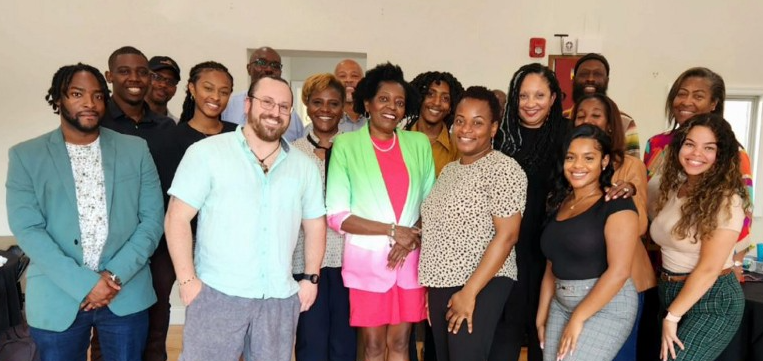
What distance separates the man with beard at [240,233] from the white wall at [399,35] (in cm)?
309

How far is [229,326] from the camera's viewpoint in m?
1.86

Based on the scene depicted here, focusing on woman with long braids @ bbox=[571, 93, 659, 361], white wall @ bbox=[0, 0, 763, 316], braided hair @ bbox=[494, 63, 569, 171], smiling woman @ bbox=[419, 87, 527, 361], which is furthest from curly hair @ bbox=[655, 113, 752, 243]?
white wall @ bbox=[0, 0, 763, 316]

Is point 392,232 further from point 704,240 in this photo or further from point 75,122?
point 75,122

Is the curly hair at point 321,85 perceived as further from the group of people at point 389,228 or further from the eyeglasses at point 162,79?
the eyeglasses at point 162,79

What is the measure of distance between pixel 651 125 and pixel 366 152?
4.29 m

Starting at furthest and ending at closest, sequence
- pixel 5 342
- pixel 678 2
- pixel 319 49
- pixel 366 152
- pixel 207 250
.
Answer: pixel 678 2 < pixel 319 49 < pixel 5 342 < pixel 366 152 < pixel 207 250

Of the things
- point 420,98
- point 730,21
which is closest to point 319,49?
point 420,98

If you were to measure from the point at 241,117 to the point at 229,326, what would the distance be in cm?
197

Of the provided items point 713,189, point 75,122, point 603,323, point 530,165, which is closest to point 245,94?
point 75,122

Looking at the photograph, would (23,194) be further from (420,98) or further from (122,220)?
(420,98)

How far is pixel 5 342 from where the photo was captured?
2.49m

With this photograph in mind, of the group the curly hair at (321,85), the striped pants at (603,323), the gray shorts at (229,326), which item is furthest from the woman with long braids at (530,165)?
the gray shorts at (229,326)

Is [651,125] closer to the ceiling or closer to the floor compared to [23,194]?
closer to the ceiling

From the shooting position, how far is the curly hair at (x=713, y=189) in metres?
1.92
